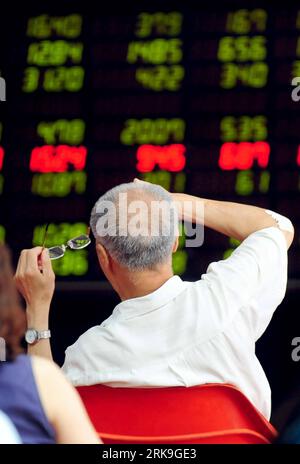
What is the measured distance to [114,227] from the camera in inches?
65.9

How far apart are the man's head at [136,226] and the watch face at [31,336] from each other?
0.18m

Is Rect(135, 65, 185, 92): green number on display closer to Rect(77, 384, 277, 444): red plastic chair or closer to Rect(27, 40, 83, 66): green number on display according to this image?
Rect(27, 40, 83, 66): green number on display

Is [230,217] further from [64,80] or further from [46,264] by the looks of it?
[64,80]

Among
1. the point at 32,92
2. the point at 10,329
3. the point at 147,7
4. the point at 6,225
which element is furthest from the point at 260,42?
the point at 10,329

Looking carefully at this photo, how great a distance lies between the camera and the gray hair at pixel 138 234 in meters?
1.66

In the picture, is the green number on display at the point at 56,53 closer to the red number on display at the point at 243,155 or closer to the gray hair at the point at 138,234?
the red number on display at the point at 243,155

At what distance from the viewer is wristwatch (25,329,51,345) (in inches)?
67.7

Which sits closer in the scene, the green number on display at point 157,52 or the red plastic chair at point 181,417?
the red plastic chair at point 181,417

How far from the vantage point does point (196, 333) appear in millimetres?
1630

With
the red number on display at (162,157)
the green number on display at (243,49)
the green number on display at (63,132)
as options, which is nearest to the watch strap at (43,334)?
the red number on display at (162,157)

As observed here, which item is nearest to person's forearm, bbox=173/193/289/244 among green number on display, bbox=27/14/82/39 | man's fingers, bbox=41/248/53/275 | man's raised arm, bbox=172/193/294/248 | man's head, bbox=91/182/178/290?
man's raised arm, bbox=172/193/294/248

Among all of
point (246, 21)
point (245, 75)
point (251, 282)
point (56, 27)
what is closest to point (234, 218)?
point (251, 282)

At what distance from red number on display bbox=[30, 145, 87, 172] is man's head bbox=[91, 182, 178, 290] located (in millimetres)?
1850
